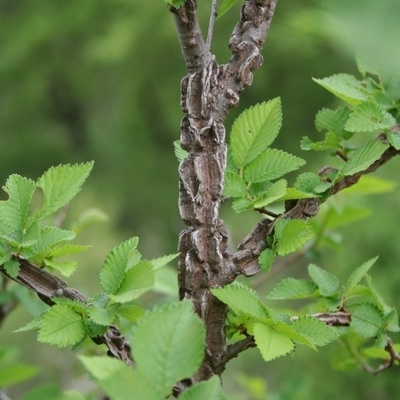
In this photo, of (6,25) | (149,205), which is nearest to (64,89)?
(6,25)

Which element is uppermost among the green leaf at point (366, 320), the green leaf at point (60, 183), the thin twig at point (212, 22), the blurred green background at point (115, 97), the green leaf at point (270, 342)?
the thin twig at point (212, 22)

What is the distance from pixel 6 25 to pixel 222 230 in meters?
7.49

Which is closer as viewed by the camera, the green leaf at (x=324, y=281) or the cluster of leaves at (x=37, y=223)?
the cluster of leaves at (x=37, y=223)

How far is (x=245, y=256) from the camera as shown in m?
0.54

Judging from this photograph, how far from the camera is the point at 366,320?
0.62 metres

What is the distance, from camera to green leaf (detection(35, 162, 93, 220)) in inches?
21.3

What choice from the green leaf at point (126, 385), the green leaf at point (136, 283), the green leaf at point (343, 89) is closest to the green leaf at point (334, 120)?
the green leaf at point (343, 89)

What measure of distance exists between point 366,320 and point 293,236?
143 mm

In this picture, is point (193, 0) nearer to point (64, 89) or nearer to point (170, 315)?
point (170, 315)

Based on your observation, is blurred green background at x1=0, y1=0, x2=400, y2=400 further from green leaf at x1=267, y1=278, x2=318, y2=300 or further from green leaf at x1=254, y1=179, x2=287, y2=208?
green leaf at x1=254, y1=179, x2=287, y2=208

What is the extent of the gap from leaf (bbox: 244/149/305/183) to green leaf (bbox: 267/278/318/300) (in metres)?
0.13

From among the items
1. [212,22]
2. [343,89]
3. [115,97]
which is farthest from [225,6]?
[115,97]

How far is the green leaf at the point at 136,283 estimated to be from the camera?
46 cm

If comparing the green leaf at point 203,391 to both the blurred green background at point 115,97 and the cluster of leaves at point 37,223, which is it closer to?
the cluster of leaves at point 37,223
